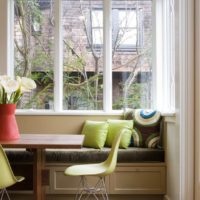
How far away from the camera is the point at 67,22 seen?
172 inches

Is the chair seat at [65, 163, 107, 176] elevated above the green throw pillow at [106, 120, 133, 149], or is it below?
below

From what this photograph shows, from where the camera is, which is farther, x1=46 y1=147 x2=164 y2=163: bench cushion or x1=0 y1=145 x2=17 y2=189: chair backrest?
x1=46 y1=147 x2=164 y2=163: bench cushion

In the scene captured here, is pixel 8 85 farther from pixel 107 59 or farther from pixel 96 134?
pixel 107 59

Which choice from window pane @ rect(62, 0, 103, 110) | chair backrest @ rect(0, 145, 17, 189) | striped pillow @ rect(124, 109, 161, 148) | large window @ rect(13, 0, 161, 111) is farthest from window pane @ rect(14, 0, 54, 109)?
chair backrest @ rect(0, 145, 17, 189)

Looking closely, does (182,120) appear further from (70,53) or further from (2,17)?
(2,17)

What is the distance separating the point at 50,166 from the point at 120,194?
86 cm

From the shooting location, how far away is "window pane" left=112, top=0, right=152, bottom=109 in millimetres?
4328

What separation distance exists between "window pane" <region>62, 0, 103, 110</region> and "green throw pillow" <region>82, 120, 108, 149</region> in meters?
0.42

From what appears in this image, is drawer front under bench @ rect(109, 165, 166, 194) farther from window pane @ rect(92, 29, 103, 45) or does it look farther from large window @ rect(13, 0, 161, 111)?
window pane @ rect(92, 29, 103, 45)

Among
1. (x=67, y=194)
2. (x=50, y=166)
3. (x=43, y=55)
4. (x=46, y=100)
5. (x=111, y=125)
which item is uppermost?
(x=43, y=55)

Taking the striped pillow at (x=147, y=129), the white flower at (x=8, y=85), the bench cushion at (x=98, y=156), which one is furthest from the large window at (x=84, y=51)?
the white flower at (x=8, y=85)

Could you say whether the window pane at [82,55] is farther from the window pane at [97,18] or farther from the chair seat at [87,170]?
the chair seat at [87,170]

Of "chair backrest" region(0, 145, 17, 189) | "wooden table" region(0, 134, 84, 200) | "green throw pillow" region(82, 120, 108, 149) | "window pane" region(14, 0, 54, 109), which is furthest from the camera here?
"window pane" region(14, 0, 54, 109)

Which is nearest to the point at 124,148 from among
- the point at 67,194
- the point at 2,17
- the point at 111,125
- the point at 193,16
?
the point at 111,125
